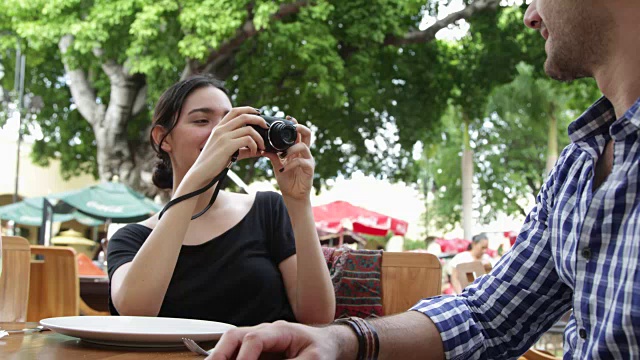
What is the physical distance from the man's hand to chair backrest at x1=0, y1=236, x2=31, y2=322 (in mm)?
1610

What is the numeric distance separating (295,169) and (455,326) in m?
0.93

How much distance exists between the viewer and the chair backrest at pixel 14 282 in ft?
7.81

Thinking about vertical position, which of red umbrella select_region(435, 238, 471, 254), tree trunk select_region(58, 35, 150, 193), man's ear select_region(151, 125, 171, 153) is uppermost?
tree trunk select_region(58, 35, 150, 193)

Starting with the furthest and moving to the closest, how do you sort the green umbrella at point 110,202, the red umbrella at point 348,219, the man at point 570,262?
1. the red umbrella at point 348,219
2. the green umbrella at point 110,202
3. the man at point 570,262

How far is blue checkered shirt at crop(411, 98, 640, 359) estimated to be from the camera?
115cm

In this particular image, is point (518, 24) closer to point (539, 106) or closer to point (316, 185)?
point (316, 185)

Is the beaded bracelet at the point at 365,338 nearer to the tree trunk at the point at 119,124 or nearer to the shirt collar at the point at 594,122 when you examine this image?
the shirt collar at the point at 594,122

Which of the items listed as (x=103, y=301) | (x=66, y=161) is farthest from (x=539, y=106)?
(x=103, y=301)

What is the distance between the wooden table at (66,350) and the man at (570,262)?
323 millimetres

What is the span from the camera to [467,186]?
2711cm

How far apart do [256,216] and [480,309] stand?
4.05 ft

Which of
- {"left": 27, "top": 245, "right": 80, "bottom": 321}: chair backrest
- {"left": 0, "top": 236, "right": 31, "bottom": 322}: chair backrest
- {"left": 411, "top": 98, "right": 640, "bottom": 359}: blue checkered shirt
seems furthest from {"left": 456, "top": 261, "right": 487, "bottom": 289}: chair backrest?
{"left": 411, "top": 98, "right": 640, "bottom": 359}: blue checkered shirt

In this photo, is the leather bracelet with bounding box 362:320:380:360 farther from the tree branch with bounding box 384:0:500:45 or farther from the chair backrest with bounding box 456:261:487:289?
the tree branch with bounding box 384:0:500:45

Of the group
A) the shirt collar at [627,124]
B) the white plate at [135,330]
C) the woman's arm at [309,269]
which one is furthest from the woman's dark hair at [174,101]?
the shirt collar at [627,124]
